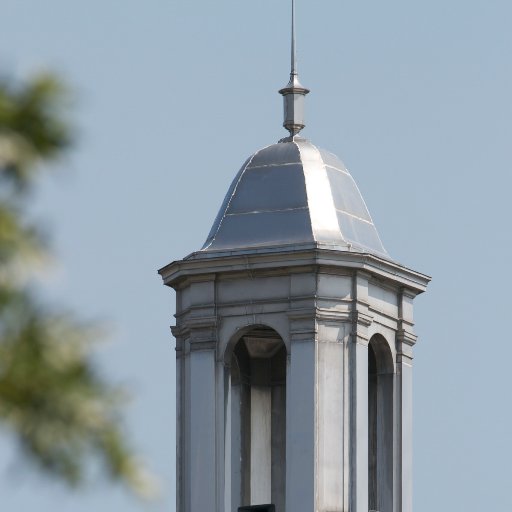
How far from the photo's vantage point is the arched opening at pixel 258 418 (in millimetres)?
38938

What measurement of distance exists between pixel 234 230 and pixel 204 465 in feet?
13.3

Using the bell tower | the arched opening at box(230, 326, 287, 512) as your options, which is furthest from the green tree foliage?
the arched opening at box(230, 326, 287, 512)

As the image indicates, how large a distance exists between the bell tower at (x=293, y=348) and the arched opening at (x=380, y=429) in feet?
0.11

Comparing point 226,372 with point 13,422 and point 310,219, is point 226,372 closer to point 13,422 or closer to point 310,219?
point 310,219

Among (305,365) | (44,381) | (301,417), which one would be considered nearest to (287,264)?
(305,365)

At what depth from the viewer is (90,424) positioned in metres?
6.73

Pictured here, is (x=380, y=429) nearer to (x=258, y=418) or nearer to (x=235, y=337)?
(x=258, y=418)

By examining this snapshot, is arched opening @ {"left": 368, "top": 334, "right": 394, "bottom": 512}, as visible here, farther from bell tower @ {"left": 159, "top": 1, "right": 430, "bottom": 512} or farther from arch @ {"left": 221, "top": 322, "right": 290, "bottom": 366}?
arch @ {"left": 221, "top": 322, "right": 290, "bottom": 366}

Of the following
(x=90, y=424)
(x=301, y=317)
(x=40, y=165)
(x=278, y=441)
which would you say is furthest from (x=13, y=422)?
(x=278, y=441)

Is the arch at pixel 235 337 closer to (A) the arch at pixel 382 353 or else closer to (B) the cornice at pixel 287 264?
(B) the cornice at pixel 287 264

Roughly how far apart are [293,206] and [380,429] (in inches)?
164

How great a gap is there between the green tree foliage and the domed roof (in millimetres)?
30691

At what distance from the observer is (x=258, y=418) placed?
1563 inches

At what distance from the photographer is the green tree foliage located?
6695mm
